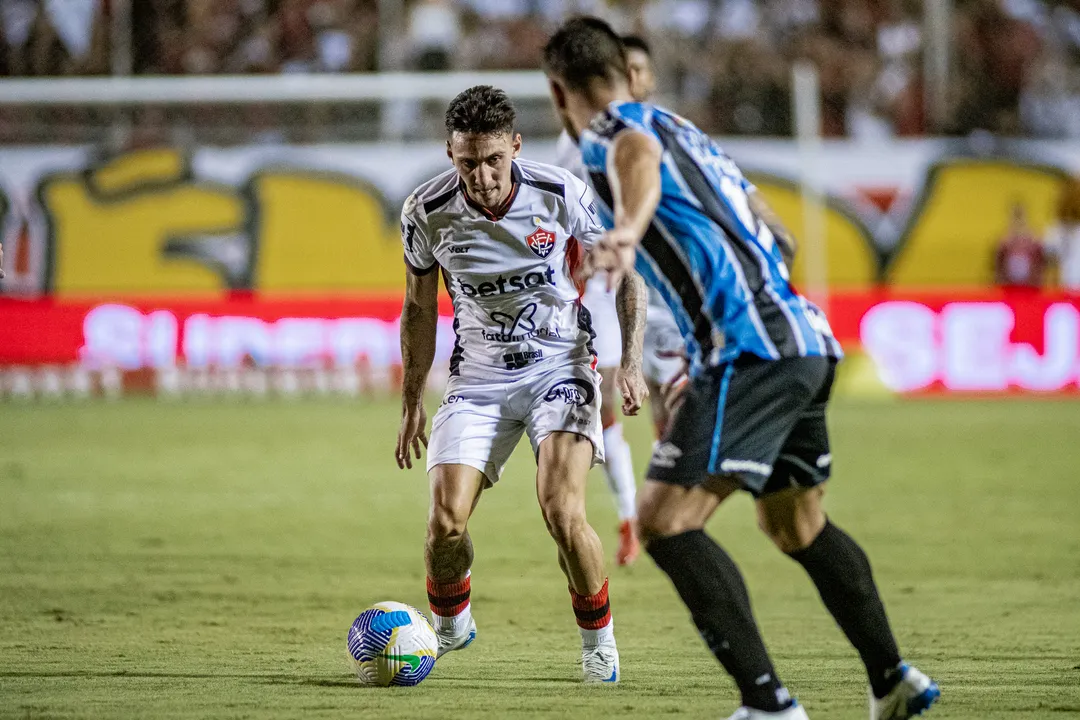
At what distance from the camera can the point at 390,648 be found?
220 inches

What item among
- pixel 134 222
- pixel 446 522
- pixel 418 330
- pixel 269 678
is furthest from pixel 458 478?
pixel 134 222

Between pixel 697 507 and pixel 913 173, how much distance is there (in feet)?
59.6

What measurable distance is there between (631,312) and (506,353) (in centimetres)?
54

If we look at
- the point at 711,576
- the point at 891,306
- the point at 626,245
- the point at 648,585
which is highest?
the point at 626,245

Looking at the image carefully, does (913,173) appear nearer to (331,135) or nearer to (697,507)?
(331,135)

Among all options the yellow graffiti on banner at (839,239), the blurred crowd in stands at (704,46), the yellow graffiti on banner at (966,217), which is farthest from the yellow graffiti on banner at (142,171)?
the yellow graffiti on banner at (966,217)

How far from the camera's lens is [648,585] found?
8.13m

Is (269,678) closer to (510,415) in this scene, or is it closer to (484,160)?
(510,415)

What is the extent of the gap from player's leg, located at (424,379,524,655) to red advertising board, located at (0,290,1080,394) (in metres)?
13.3

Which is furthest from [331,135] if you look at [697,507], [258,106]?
[697,507]

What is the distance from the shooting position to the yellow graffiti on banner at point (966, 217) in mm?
21609

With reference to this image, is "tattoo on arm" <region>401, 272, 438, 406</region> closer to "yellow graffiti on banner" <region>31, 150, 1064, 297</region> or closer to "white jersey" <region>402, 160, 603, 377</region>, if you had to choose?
"white jersey" <region>402, 160, 603, 377</region>

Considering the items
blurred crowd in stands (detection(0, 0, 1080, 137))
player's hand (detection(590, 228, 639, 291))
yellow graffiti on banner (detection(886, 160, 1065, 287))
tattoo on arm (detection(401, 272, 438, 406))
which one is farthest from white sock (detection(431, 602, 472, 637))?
yellow graffiti on banner (detection(886, 160, 1065, 287))

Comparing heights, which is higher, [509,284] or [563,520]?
[509,284]
